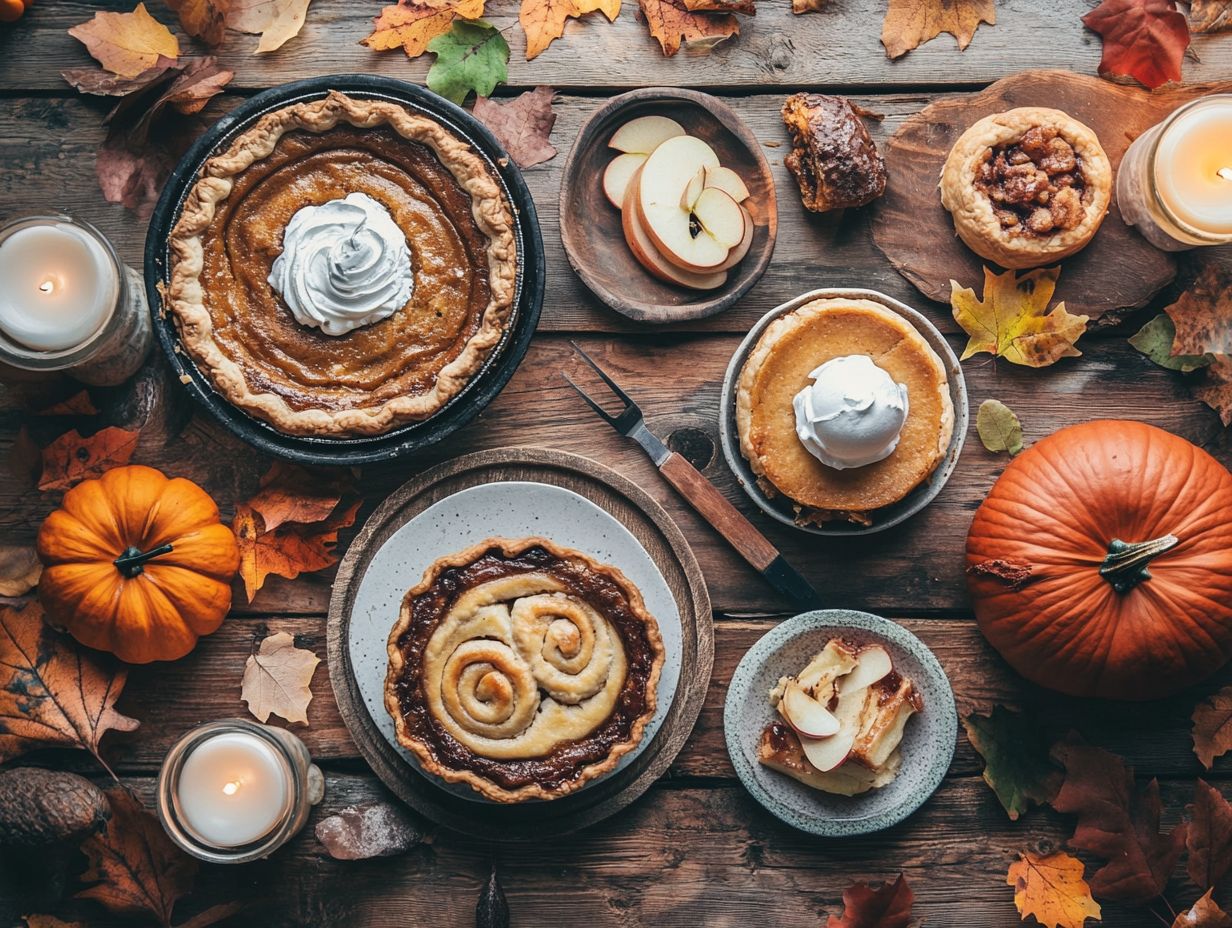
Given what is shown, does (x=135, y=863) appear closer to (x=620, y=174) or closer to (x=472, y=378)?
(x=472, y=378)

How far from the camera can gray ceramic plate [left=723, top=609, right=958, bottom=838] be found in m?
3.29

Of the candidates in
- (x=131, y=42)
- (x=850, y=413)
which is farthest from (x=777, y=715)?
(x=131, y=42)

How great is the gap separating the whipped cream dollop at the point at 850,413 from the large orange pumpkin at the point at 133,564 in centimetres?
194

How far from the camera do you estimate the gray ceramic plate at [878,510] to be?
10.9 ft

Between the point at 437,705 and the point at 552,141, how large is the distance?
1.94 meters

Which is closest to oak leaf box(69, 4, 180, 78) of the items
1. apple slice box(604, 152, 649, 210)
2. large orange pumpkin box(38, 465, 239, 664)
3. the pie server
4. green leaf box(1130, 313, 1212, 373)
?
large orange pumpkin box(38, 465, 239, 664)

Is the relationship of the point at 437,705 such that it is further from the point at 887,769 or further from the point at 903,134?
the point at 903,134

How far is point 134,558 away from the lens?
3.04 m

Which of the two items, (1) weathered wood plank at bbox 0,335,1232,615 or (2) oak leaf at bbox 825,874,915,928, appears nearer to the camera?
(2) oak leaf at bbox 825,874,915,928

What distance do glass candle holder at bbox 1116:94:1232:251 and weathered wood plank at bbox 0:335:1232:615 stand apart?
45cm

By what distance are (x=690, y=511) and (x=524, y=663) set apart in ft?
2.55

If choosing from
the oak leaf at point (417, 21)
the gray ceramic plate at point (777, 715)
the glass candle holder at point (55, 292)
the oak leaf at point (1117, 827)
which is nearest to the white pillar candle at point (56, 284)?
the glass candle holder at point (55, 292)

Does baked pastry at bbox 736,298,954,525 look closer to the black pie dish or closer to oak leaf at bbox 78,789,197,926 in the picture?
the black pie dish

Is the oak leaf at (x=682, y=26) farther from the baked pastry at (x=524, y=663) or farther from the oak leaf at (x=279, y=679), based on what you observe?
the oak leaf at (x=279, y=679)
